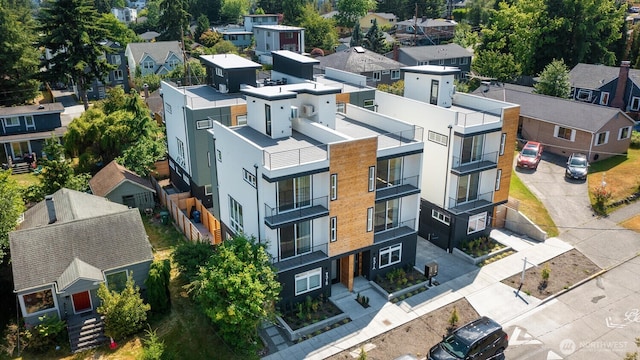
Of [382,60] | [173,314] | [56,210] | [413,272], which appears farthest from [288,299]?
[382,60]

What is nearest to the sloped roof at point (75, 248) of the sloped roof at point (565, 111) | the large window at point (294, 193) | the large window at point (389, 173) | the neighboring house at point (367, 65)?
the large window at point (294, 193)

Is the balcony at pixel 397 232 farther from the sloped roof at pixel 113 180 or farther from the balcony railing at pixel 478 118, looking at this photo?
the sloped roof at pixel 113 180

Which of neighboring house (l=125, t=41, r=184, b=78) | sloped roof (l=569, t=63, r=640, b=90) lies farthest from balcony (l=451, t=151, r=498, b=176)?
neighboring house (l=125, t=41, r=184, b=78)

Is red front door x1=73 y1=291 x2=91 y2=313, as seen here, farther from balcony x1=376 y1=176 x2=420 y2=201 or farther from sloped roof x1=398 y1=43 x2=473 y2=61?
sloped roof x1=398 y1=43 x2=473 y2=61

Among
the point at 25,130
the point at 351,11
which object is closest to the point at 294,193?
the point at 25,130

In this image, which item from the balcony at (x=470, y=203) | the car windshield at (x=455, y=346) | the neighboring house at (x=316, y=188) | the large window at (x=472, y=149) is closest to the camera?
the car windshield at (x=455, y=346)

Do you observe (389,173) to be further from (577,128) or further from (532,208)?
(577,128)
